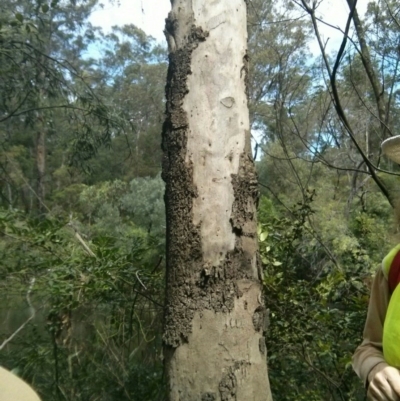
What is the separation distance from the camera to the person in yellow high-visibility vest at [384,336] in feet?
3.17

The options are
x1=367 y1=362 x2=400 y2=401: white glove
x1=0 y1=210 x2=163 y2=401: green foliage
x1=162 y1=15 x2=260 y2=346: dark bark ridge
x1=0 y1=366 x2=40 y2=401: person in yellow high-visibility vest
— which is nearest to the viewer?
x1=0 y1=366 x2=40 y2=401: person in yellow high-visibility vest

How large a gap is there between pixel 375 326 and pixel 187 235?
44cm

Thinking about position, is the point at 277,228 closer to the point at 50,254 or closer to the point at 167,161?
the point at 50,254

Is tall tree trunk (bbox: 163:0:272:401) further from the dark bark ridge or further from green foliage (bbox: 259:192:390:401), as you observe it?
green foliage (bbox: 259:192:390:401)

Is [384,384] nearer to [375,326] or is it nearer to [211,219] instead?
[375,326]

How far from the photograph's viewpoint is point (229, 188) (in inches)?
48.2

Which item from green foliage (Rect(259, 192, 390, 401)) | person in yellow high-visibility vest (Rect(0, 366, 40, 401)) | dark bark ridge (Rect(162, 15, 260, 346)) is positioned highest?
dark bark ridge (Rect(162, 15, 260, 346))

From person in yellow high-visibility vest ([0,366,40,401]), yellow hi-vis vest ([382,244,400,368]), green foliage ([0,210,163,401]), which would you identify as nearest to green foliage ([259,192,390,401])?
green foliage ([0,210,163,401])

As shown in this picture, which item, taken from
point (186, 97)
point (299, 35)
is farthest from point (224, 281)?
point (299, 35)

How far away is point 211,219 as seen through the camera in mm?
1205

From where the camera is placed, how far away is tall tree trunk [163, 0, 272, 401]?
3.80ft

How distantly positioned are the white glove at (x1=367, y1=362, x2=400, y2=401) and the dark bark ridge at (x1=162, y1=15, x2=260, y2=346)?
1.07ft

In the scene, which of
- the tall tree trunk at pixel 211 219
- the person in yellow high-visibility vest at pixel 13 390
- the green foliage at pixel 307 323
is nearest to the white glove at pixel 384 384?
the tall tree trunk at pixel 211 219

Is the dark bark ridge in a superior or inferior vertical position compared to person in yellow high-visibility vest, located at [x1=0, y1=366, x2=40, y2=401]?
superior
